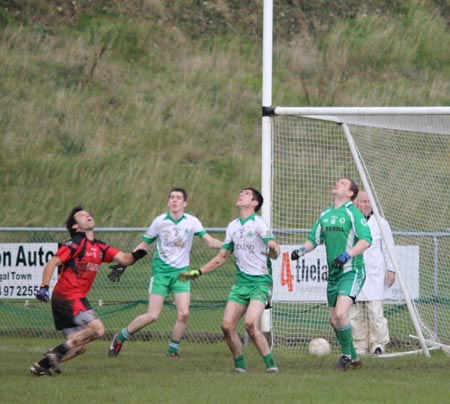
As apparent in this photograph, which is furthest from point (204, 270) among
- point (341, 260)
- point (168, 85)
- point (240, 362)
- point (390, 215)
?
point (168, 85)

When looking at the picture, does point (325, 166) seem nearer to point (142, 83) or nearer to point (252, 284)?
point (252, 284)

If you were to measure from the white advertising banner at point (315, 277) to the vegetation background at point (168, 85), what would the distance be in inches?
367

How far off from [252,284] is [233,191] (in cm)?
1378

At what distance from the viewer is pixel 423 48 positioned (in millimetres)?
30750

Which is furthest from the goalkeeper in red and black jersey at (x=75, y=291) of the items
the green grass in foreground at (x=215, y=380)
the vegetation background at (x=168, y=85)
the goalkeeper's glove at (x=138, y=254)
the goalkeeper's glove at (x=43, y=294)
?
the vegetation background at (x=168, y=85)

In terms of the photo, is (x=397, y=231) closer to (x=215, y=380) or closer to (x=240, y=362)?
(x=240, y=362)

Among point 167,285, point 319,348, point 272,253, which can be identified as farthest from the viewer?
point 319,348

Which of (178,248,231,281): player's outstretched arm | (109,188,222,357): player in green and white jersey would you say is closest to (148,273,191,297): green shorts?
(109,188,222,357): player in green and white jersey

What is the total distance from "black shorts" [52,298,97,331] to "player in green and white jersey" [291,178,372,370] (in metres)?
2.34

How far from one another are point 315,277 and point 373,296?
122 centimetres

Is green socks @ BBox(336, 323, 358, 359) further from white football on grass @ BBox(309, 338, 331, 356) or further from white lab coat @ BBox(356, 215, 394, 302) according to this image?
white lab coat @ BBox(356, 215, 394, 302)

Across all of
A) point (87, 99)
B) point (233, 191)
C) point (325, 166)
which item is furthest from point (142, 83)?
point (325, 166)

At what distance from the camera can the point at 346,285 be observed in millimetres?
10266

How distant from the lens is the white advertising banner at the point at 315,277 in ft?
43.0
